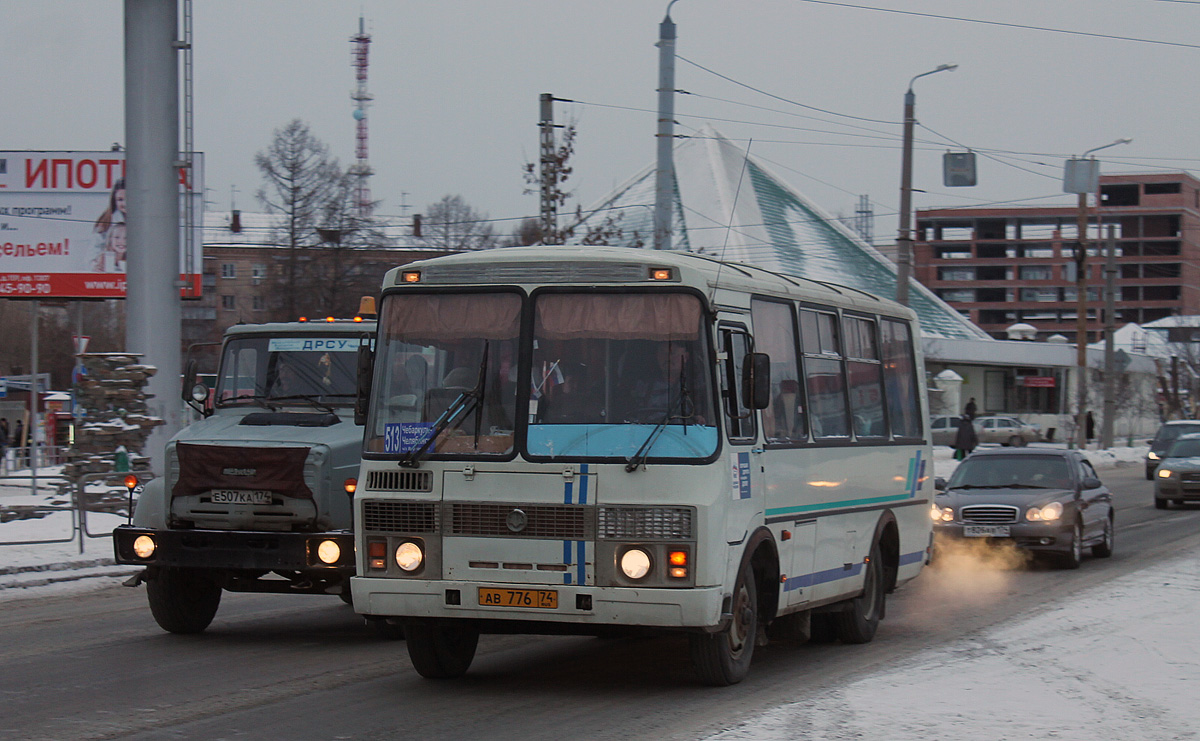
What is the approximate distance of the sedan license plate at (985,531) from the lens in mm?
17578

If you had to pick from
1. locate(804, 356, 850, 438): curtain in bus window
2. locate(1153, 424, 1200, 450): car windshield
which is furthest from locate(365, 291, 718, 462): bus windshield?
locate(1153, 424, 1200, 450): car windshield

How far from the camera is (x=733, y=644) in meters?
9.02

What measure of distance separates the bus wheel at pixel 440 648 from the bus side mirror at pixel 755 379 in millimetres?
2249

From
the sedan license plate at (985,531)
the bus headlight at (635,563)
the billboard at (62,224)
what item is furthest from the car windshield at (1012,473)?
the billboard at (62,224)

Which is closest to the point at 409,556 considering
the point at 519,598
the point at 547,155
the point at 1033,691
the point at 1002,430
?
the point at 519,598

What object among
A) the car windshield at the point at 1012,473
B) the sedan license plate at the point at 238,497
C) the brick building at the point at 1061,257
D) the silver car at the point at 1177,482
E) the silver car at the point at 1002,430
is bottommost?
the silver car at the point at 1002,430

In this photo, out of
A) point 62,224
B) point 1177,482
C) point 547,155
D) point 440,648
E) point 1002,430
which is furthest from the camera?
point 1002,430

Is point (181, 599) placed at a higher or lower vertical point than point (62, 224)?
lower

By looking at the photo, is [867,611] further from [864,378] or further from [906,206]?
[906,206]

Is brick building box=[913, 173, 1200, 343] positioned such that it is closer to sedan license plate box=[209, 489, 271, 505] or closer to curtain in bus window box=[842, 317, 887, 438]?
curtain in bus window box=[842, 317, 887, 438]

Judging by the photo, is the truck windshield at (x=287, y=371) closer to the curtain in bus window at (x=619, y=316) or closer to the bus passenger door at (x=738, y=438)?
the curtain in bus window at (x=619, y=316)

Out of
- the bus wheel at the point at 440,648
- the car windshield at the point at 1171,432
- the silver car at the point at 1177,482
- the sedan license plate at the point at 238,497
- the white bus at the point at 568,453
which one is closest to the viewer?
the white bus at the point at 568,453

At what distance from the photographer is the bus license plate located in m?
8.36

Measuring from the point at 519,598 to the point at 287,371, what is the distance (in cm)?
447
